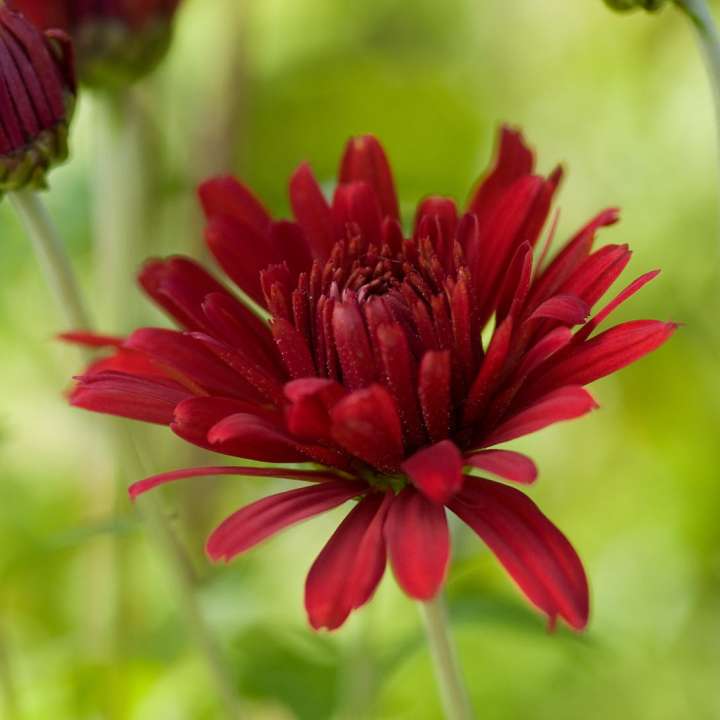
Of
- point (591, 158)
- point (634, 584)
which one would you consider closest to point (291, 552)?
point (634, 584)

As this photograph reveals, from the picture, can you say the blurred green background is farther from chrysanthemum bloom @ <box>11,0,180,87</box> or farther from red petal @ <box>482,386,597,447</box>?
red petal @ <box>482,386,597,447</box>

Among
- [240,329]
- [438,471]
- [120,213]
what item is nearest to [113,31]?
[120,213]

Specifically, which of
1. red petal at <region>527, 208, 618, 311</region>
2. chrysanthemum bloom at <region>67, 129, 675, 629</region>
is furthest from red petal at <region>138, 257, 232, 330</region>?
red petal at <region>527, 208, 618, 311</region>

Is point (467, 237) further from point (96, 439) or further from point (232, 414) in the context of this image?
point (96, 439)

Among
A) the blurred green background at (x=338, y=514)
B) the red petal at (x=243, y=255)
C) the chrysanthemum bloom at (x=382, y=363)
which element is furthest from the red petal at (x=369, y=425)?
the blurred green background at (x=338, y=514)

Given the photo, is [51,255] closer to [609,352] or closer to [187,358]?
[187,358]

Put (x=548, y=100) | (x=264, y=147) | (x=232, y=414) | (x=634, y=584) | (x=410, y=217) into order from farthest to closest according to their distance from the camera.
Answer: (x=548, y=100), (x=264, y=147), (x=634, y=584), (x=410, y=217), (x=232, y=414)

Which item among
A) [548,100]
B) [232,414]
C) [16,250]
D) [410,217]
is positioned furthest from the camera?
[548,100]
